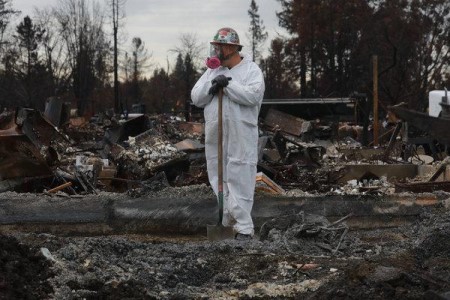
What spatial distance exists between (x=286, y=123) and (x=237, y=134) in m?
14.0

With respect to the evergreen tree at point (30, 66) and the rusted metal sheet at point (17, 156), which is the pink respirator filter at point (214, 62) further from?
the evergreen tree at point (30, 66)

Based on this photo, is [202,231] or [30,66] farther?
[30,66]

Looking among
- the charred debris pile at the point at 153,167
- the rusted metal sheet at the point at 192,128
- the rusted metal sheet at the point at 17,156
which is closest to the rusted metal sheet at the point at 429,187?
the charred debris pile at the point at 153,167

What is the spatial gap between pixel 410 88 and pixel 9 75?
2261 cm

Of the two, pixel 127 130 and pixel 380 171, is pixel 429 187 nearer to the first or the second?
pixel 380 171

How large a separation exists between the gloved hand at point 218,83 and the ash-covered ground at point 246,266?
1447mm

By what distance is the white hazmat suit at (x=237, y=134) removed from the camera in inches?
329

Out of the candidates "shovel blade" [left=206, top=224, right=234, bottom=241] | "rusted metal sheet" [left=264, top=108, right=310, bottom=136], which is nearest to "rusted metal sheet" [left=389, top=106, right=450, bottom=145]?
"shovel blade" [left=206, top=224, right=234, bottom=241]

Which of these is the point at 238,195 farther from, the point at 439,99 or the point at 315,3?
the point at 315,3

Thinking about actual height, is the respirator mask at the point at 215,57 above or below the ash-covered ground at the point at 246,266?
above

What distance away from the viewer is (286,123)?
22.2m

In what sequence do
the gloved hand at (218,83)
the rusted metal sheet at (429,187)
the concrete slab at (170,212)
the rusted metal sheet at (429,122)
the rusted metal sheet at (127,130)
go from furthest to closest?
1. the rusted metal sheet at (127,130)
2. the rusted metal sheet at (429,187)
3. the concrete slab at (170,212)
4. the gloved hand at (218,83)
5. the rusted metal sheet at (429,122)

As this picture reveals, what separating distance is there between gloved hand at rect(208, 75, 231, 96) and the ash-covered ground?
57.0 inches

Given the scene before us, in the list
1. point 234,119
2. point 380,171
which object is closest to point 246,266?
point 234,119
